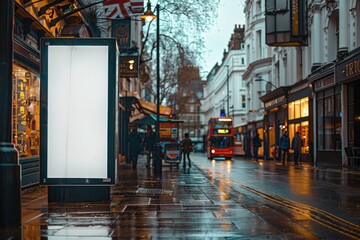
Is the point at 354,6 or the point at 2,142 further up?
the point at 354,6

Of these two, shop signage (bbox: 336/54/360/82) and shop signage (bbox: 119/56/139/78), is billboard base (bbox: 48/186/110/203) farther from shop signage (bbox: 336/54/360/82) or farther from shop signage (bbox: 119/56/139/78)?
shop signage (bbox: 336/54/360/82)

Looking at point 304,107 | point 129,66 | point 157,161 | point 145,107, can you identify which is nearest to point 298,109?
point 304,107

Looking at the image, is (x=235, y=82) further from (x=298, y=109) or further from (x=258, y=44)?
(x=298, y=109)

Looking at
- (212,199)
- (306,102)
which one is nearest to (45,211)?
(212,199)

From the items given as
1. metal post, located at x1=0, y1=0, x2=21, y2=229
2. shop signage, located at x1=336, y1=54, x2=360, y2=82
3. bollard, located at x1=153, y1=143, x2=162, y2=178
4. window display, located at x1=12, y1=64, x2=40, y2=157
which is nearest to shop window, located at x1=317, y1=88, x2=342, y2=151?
shop signage, located at x1=336, y1=54, x2=360, y2=82

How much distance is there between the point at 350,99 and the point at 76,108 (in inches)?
830

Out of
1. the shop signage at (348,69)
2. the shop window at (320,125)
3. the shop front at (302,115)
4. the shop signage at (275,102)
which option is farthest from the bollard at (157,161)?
the shop signage at (275,102)

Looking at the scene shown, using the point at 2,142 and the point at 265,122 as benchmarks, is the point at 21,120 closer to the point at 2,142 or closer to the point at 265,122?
the point at 2,142

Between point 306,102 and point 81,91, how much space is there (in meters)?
30.1

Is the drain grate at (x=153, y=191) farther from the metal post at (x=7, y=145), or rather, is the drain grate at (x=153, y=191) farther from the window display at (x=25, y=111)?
the metal post at (x=7, y=145)

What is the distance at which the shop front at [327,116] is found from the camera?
1192 inches

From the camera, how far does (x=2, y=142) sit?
726 centimetres

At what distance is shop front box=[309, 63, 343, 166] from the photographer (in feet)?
99.3

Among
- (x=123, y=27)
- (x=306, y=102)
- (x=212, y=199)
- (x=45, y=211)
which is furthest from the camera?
(x=306, y=102)
